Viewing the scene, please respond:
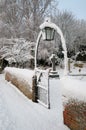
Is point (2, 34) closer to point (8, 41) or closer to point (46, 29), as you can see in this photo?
point (8, 41)

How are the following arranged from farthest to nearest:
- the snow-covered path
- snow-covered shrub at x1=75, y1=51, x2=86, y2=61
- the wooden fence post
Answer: snow-covered shrub at x1=75, y1=51, x2=86, y2=61, the wooden fence post, the snow-covered path

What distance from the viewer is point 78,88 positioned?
551 cm

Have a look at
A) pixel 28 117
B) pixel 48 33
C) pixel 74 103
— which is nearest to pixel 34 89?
pixel 48 33

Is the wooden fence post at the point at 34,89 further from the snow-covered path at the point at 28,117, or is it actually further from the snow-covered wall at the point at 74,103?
the snow-covered wall at the point at 74,103

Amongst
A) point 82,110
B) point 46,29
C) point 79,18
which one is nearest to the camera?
point 82,110

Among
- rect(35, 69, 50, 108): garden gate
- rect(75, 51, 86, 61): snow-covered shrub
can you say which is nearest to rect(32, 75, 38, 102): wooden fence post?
rect(35, 69, 50, 108): garden gate

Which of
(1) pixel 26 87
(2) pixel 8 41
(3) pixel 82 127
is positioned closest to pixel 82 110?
(3) pixel 82 127

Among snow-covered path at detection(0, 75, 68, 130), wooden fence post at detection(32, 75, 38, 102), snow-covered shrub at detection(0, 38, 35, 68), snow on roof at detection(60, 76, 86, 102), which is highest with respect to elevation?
snow-covered shrub at detection(0, 38, 35, 68)

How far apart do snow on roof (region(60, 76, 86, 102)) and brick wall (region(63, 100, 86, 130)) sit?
120mm

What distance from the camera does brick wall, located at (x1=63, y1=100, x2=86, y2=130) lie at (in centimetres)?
529

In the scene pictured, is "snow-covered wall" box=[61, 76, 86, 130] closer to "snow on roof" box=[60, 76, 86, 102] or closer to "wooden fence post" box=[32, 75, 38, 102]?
"snow on roof" box=[60, 76, 86, 102]

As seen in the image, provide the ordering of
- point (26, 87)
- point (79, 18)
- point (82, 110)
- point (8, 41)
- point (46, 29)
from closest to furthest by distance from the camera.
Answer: point (82, 110), point (46, 29), point (26, 87), point (8, 41), point (79, 18)

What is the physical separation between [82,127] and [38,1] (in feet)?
87.3

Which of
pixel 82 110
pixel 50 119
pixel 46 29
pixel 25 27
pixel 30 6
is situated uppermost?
pixel 30 6
